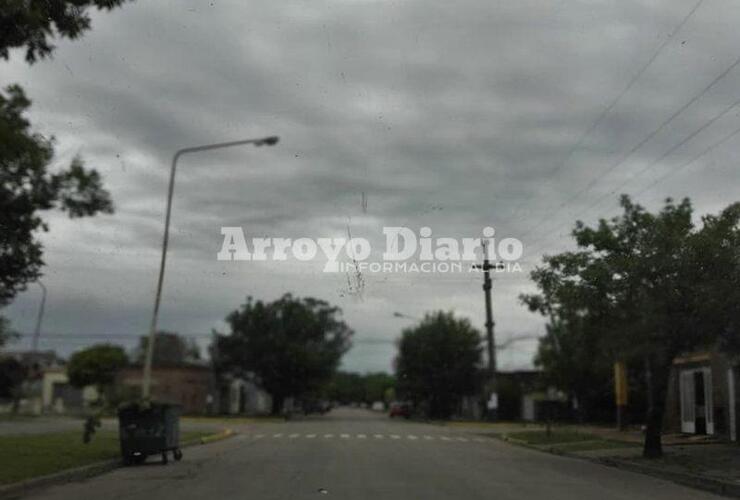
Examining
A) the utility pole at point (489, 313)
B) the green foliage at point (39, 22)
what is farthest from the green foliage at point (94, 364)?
the green foliage at point (39, 22)

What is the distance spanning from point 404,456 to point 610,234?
802 centimetres

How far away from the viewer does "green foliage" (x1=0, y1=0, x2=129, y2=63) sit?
38.8ft

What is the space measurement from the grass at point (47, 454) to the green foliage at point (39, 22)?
24.1 ft

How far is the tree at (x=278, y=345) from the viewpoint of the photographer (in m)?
66.4

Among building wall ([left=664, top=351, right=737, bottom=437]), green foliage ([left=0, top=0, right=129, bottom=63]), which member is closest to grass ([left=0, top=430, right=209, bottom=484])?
green foliage ([left=0, top=0, right=129, bottom=63])

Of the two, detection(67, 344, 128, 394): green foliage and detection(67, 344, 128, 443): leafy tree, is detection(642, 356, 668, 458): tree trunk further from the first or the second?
detection(67, 344, 128, 394): green foliage

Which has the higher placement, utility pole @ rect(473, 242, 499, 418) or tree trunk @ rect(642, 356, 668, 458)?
utility pole @ rect(473, 242, 499, 418)

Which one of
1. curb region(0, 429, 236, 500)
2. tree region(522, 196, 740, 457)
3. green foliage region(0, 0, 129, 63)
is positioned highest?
green foliage region(0, 0, 129, 63)

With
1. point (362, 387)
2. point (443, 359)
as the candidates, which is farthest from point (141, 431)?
point (362, 387)

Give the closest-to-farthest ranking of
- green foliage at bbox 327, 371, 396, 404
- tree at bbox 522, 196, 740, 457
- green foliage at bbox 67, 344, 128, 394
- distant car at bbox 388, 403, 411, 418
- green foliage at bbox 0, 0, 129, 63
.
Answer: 1. green foliage at bbox 0, 0, 129, 63
2. tree at bbox 522, 196, 740, 457
3. green foliage at bbox 67, 344, 128, 394
4. distant car at bbox 388, 403, 411, 418
5. green foliage at bbox 327, 371, 396, 404

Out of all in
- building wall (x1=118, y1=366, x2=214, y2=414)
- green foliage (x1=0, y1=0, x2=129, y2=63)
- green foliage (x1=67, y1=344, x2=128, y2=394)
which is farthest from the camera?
green foliage (x1=67, y1=344, x2=128, y2=394)

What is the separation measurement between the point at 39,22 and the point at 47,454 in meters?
11.7

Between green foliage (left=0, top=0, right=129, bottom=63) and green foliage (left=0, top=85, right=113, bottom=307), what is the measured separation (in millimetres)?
4010

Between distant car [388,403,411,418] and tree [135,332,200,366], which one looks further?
distant car [388,403,411,418]
